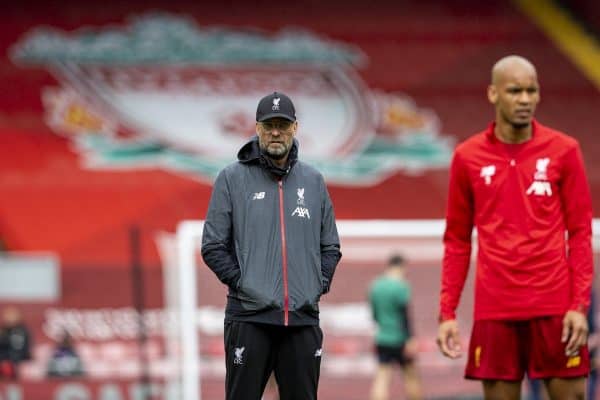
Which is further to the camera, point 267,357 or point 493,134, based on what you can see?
point 493,134

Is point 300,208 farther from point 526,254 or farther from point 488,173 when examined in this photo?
point 526,254

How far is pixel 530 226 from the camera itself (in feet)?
18.3

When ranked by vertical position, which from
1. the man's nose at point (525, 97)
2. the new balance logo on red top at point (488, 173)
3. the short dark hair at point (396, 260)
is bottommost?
the new balance logo on red top at point (488, 173)

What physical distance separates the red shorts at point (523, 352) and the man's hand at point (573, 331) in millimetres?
40

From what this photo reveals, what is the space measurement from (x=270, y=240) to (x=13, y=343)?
24.8 ft

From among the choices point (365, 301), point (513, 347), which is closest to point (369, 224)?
point (365, 301)

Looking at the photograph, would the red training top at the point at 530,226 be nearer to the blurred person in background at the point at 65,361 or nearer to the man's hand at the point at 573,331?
the man's hand at the point at 573,331

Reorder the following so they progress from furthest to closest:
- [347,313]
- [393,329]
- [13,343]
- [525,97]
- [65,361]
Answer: [65,361] < [13,343] < [347,313] < [393,329] < [525,97]

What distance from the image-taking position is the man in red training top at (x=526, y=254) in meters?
5.54

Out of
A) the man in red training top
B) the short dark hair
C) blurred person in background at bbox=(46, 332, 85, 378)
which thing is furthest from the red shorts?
blurred person in background at bbox=(46, 332, 85, 378)

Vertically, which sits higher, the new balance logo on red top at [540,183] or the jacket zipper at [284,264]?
the new balance logo on red top at [540,183]

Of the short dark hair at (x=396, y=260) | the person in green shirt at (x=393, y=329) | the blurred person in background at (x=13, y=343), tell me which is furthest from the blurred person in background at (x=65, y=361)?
the short dark hair at (x=396, y=260)

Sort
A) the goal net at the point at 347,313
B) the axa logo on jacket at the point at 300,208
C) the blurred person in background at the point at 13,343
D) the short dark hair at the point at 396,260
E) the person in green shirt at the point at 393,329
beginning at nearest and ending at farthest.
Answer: the axa logo on jacket at the point at 300,208, the goal net at the point at 347,313, the short dark hair at the point at 396,260, the person in green shirt at the point at 393,329, the blurred person in background at the point at 13,343

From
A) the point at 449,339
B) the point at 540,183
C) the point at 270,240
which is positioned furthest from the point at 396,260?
the point at 270,240
